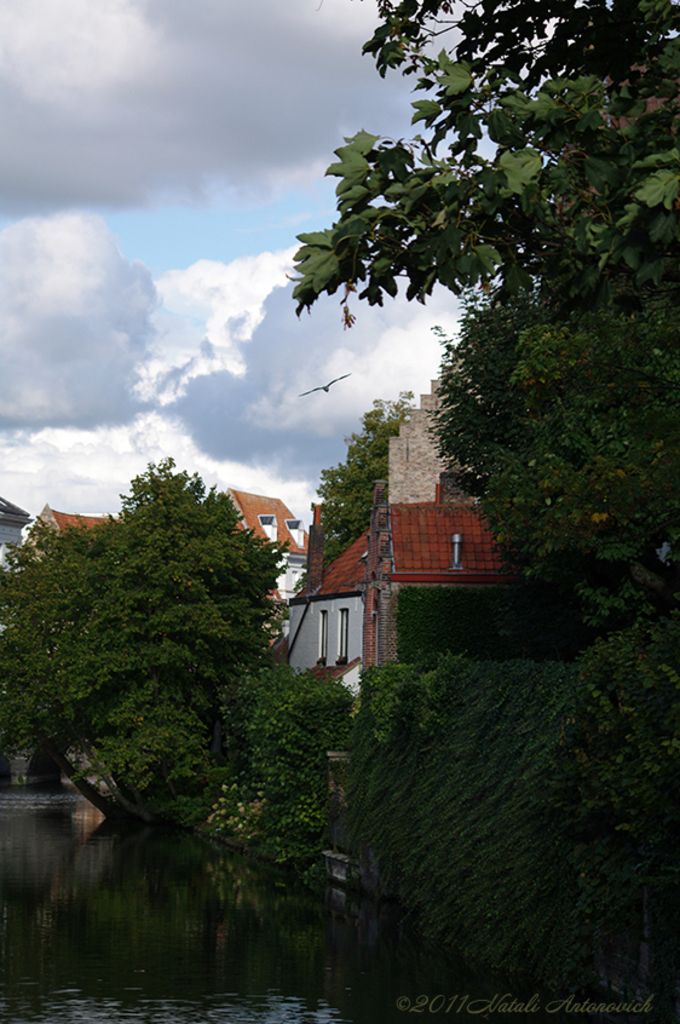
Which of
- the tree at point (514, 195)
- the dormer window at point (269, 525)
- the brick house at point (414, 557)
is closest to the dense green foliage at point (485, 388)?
the brick house at point (414, 557)

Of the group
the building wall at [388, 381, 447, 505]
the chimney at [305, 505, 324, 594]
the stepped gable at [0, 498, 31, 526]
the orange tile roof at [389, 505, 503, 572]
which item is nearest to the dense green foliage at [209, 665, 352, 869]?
the orange tile roof at [389, 505, 503, 572]

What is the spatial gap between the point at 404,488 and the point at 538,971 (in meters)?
33.1

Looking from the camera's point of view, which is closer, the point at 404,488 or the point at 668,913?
the point at 668,913

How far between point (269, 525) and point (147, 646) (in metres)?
45.6

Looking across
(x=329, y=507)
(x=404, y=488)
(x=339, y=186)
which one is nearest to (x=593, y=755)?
(x=339, y=186)

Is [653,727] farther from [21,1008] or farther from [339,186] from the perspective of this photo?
[21,1008]

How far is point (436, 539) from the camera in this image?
31797mm

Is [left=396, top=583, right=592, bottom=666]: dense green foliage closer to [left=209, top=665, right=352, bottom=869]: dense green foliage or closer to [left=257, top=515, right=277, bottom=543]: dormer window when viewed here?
[left=209, top=665, right=352, bottom=869]: dense green foliage

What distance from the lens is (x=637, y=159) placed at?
6008mm

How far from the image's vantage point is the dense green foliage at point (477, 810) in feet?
46.1

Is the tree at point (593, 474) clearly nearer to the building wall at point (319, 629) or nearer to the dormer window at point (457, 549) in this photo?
the dormer window at point (457, 549)

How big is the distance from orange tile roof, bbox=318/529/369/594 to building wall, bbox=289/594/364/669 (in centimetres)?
40

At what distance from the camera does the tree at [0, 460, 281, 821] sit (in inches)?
1496

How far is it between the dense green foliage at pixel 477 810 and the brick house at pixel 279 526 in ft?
207
